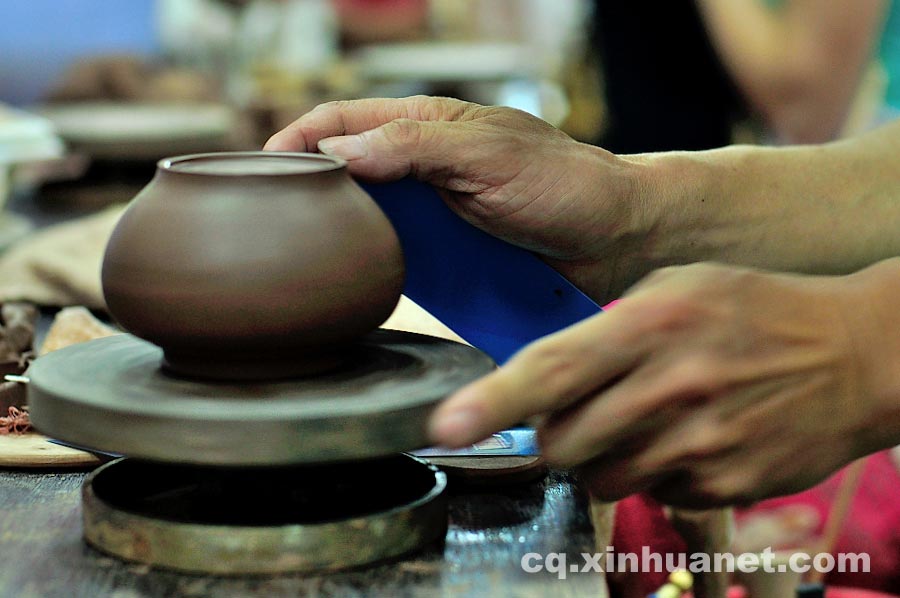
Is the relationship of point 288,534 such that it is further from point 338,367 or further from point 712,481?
point 712,481

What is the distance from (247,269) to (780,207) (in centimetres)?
84

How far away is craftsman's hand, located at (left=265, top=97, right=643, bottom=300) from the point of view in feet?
3.79

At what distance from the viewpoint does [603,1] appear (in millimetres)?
2645

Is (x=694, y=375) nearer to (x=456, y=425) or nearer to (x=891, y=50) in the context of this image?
(x=456, y=425)

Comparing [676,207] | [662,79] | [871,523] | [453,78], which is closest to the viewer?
[676,207]

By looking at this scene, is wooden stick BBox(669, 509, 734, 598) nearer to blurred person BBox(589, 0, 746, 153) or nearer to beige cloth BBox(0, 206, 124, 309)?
beige cloth BBox(0, 206, 124, 309)

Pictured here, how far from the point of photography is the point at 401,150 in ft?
3.74

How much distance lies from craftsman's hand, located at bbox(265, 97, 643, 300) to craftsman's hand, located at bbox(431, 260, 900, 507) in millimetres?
322

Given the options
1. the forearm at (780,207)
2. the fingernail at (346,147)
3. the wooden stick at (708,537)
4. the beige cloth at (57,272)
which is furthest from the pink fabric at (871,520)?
the beige cloth at (57,272)

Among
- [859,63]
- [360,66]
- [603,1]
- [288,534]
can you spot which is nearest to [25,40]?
[360,66]

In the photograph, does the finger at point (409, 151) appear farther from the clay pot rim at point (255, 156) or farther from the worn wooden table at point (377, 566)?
the worn wooden table at point (377, 566)

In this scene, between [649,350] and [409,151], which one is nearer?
[649,350]

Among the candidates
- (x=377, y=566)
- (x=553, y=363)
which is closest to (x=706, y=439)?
A: (x=553, y=363)

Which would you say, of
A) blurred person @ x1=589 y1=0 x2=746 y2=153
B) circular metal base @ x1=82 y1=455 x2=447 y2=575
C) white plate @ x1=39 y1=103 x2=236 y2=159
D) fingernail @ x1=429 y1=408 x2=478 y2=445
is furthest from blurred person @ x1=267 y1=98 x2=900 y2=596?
white plate @ x1=39 y1=103 x2=236 y2=159
